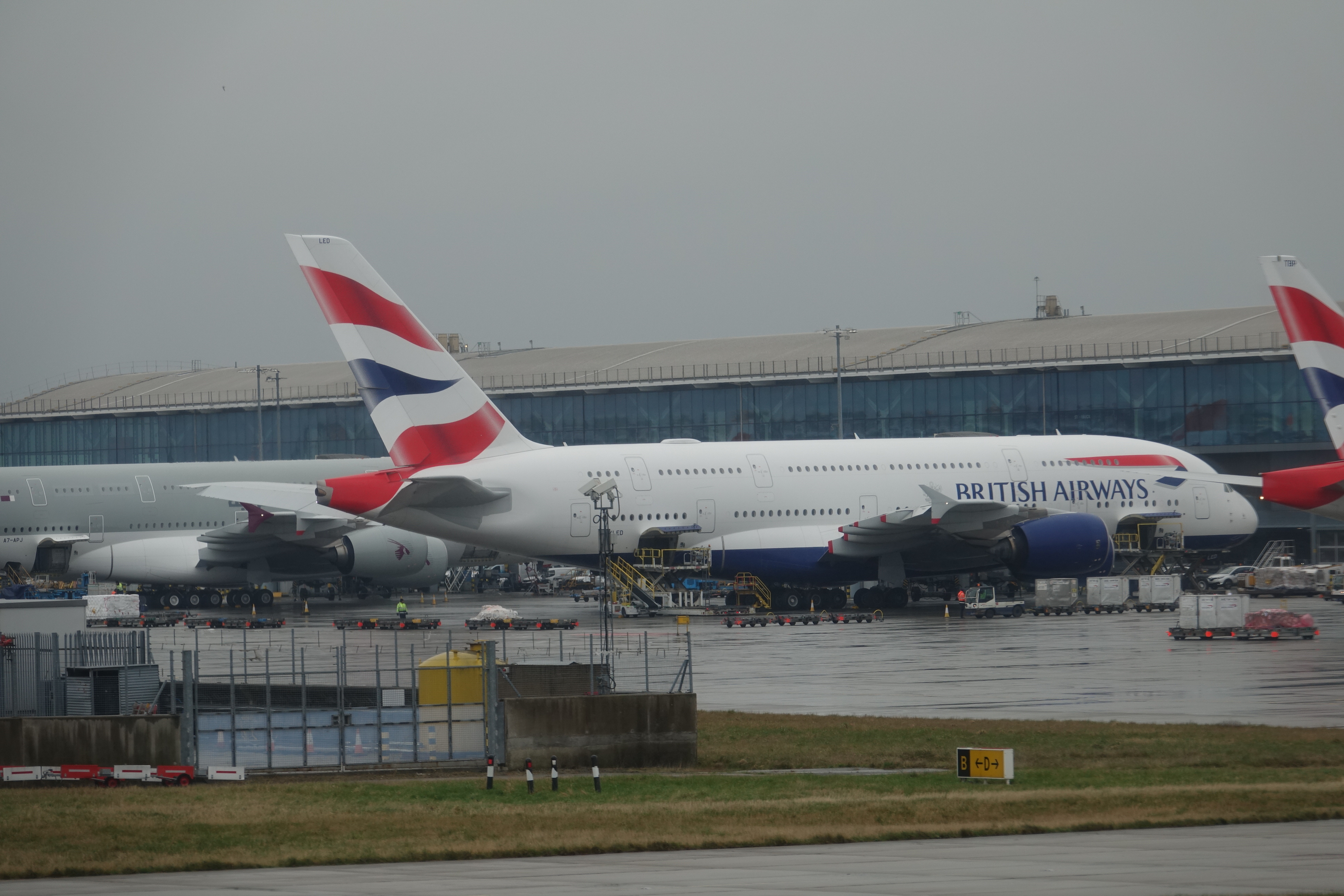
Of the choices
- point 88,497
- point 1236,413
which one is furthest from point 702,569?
point 1236,413

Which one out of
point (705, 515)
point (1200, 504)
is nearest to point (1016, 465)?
point (1200, 504)

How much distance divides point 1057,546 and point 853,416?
1764 inches

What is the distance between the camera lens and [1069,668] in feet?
112

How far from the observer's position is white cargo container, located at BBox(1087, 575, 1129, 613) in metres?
53.2

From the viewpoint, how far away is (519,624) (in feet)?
164

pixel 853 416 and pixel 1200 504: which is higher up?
pixel 853 416

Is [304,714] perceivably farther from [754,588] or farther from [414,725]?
[754,588]

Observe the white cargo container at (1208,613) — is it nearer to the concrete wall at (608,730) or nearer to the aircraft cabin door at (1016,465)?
the aircraft cabin door at (1016,465)

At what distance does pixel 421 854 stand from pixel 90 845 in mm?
3447

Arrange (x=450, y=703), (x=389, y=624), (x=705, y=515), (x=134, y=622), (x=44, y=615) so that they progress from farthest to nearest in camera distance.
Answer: (x=134, y=622) < (x=705, y=515) < (x=389, y=624) < (x=44, y=615) < (x=450, y=703)

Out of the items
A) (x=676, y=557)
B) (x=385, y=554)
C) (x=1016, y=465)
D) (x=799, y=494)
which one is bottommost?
(x=676, y=557)

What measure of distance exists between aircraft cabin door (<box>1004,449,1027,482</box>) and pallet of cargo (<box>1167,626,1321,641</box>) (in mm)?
15750

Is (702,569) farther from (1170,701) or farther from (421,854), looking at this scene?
(421,854)

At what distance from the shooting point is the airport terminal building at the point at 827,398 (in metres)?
86.8
